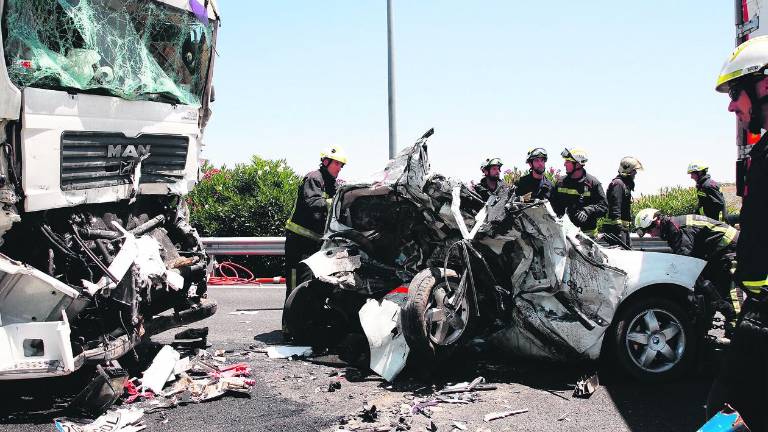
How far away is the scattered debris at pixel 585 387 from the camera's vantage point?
518cm

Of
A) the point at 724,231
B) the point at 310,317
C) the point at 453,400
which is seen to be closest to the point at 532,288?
the point at 453,400

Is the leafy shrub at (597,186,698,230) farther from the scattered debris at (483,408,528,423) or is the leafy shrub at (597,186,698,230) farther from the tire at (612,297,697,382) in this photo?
the scattered debris at (483,408,528,423)

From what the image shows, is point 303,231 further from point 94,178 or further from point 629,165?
point 629,165

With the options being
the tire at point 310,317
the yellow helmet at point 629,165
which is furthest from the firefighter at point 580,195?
the tire at point 310,317

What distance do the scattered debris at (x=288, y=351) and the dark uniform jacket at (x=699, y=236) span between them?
346 cm

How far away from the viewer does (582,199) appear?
912 centimetres

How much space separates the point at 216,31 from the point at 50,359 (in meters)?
3.69

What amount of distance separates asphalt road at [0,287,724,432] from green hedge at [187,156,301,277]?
6551mm

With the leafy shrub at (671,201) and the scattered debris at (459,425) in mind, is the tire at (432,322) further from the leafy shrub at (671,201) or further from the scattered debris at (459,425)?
the leafy shrub at (671,201)

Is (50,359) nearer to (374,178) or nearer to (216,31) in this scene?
(374,178)

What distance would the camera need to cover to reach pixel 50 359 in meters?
4.42

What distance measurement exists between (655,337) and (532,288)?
998 mm

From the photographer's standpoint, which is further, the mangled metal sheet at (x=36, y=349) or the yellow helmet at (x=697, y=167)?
the yellow helmet at (x=697, y=167)

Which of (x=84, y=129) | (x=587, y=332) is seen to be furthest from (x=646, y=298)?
(x=84, y=129)
